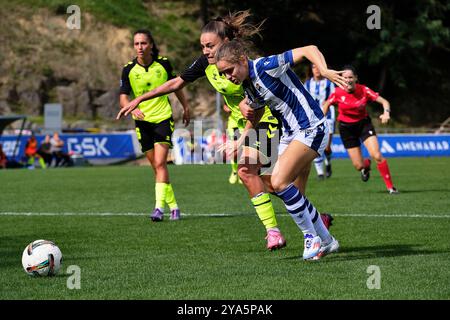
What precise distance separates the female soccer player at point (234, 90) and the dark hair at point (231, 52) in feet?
2.44

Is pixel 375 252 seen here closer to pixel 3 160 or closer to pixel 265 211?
pixel 265 211

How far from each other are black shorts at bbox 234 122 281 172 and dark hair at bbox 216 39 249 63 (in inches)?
53.8

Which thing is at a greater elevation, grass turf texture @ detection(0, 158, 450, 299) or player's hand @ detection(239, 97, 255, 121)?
player's hand @ detection(239, 97, 255, 121)

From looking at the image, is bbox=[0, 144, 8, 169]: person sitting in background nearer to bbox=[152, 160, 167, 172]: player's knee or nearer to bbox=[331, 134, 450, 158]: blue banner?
bbox=[331, 134, 450, 158]: blue banner

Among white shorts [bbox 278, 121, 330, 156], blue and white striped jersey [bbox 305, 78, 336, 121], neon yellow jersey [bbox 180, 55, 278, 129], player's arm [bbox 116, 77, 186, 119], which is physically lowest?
white shorts [bbox 278, 121, 330, 156]

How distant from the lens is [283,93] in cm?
722

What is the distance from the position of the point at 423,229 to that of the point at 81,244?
3567mm

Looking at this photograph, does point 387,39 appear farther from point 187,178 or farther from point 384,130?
point 187,178

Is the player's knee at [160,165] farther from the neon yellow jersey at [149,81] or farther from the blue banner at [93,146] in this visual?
the blue banner at [93,146]

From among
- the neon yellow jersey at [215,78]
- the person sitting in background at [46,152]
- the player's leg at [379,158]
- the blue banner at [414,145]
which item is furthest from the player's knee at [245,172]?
the blue banner at [414,145]

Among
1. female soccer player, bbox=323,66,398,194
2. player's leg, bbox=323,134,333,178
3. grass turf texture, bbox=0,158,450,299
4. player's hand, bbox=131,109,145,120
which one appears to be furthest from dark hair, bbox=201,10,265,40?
player's leg, bbox=323,134,333,178

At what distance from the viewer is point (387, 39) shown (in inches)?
1903

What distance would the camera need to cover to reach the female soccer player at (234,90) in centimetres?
807

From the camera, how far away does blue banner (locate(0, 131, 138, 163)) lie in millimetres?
33156
